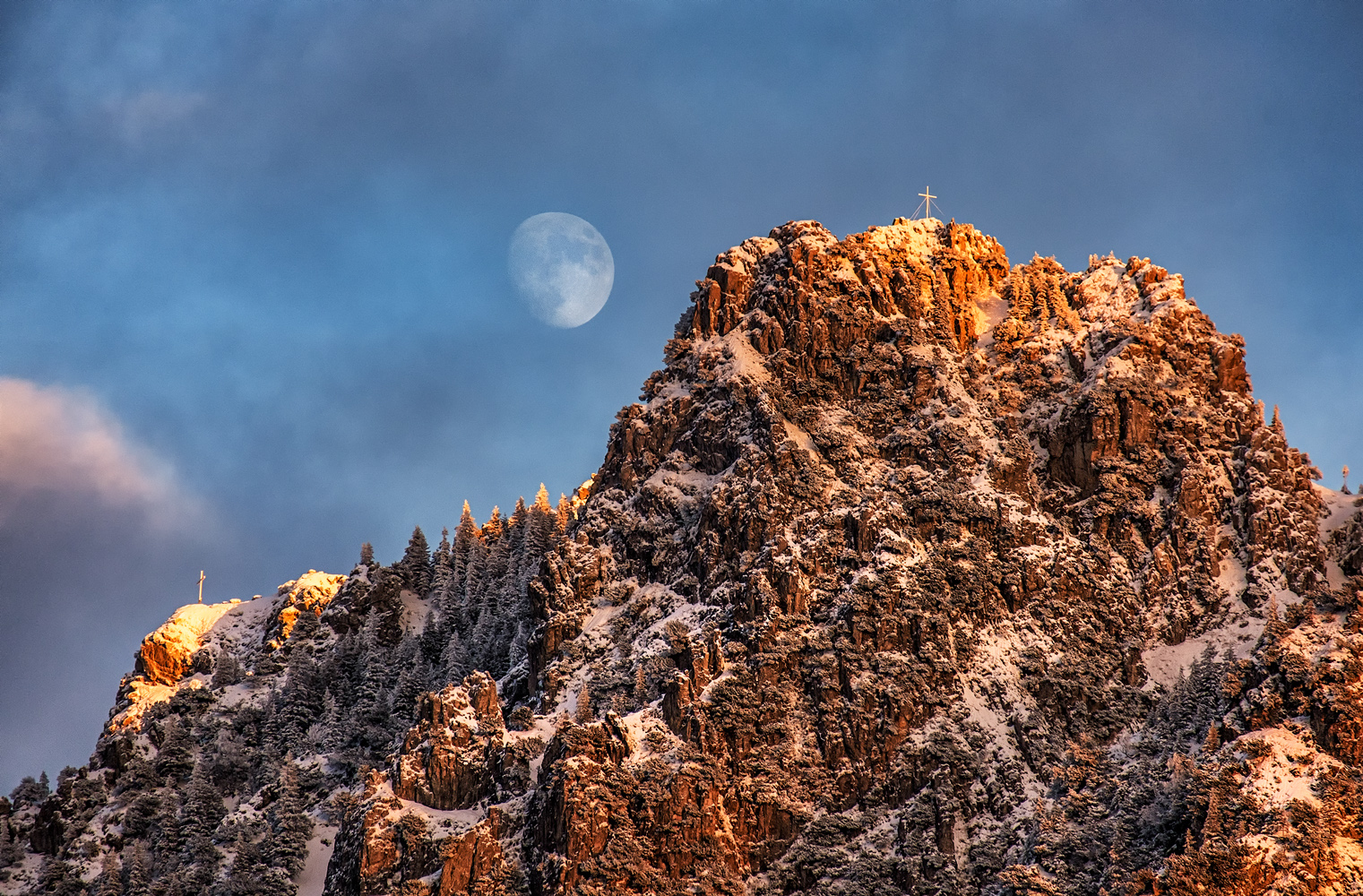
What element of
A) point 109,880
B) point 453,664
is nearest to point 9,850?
point 109,880

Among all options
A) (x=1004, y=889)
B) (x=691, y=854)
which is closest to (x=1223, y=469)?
(x=1004, y=889)

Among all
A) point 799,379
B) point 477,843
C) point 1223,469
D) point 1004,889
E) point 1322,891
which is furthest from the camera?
point 799,379

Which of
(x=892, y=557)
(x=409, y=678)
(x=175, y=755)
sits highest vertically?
(x=409, y=678)

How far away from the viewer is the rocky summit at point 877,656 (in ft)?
341

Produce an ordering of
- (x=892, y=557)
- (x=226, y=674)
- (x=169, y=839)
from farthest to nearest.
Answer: (x=226, y=674)
(x=169, y=839)
(x=892, y=557)

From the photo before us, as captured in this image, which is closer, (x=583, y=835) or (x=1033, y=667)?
(x=583, y=835)

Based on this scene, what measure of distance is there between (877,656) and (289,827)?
50.9 meters

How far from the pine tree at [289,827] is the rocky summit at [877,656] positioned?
295 mm

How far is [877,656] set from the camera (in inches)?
4464

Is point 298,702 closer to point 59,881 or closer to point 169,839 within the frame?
point 169,839

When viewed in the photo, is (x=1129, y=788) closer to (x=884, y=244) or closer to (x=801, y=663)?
(x=801, y=663)

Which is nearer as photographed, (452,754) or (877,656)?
(877,656)

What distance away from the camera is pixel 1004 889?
10106 cm

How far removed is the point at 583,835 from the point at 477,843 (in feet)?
24.9
